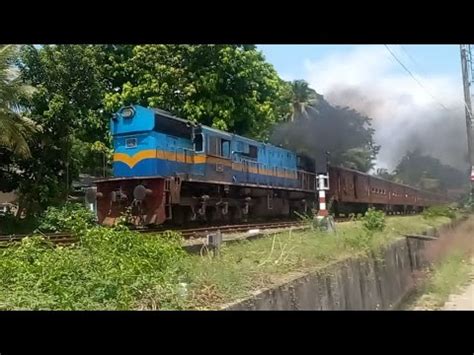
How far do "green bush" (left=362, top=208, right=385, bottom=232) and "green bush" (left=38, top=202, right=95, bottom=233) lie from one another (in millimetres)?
2564

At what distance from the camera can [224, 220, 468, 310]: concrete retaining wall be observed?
376cm

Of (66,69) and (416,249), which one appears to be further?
(416,249)

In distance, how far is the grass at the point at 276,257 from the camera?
3678mm

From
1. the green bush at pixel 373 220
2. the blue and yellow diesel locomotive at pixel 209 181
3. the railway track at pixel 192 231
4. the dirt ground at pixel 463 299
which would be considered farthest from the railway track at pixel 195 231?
the dirt ground at pixel 463 299

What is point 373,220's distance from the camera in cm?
549

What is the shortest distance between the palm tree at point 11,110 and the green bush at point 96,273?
27.3 inches

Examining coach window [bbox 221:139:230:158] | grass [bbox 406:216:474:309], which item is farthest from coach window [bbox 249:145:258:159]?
grass [bbox 406:216:474:309]

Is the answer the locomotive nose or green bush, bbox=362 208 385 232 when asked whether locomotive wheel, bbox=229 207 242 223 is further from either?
green bush, bbox=362 208 385 232

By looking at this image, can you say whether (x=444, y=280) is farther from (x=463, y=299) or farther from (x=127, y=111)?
(x=127, y=111)
